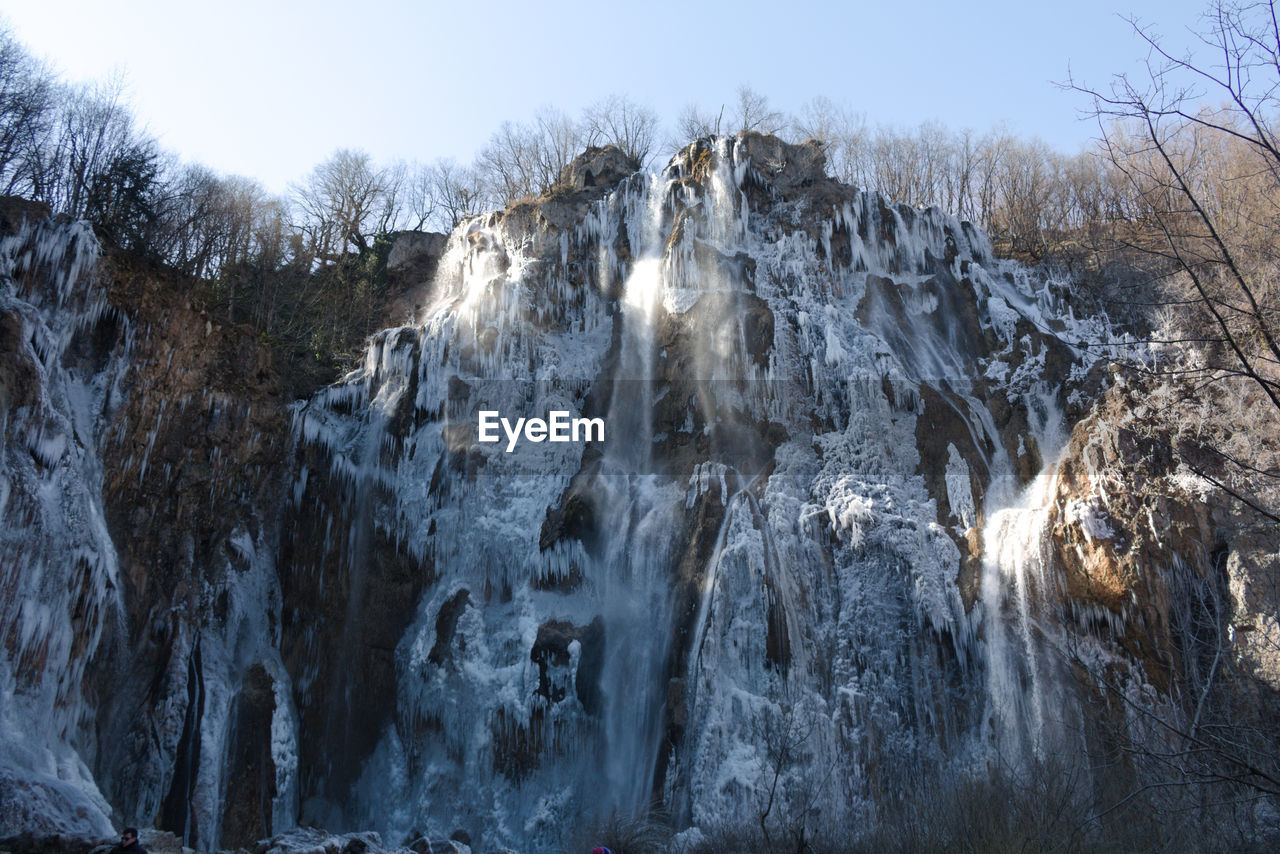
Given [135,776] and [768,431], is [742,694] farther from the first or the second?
[135,776]

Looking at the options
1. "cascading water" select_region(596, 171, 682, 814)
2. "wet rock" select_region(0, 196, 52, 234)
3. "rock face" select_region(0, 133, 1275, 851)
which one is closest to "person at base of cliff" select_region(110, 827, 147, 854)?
"rock face" select_region(0, 133, 1275, 851)

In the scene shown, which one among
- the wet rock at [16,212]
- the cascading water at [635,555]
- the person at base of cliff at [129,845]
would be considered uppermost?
the wet rock at [16,212]

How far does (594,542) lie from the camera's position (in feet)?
58.3

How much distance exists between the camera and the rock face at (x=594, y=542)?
13.8 m

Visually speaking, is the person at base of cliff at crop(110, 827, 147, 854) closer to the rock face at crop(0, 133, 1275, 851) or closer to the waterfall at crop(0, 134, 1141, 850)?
the rock face at crop(0, 133, 1275, 851)

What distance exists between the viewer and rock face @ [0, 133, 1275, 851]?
13.8m

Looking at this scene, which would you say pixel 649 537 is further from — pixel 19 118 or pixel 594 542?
pixel 19 118

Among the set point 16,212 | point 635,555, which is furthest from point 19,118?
point 635,555

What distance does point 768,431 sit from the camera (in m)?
18.4

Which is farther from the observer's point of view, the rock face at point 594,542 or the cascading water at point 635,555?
the cascading water at point 635,555

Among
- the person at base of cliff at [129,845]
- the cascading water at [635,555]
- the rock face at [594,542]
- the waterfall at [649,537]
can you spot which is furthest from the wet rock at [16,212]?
the cascading water at [635,555]

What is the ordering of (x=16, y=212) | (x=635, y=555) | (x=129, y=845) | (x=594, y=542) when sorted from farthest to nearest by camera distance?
(x=594, y=542)
(x=635, y=555)
(x=16, y=212)
(x=129, y=845)

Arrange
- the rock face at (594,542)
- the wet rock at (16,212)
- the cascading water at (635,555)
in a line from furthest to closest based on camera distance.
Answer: the cascading water at (635,555)
the wet rock at (16,212)
the rock face at (594,542)

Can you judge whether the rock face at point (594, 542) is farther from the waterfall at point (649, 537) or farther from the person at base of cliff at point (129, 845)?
the person at base of cliff at point (129, 845)
